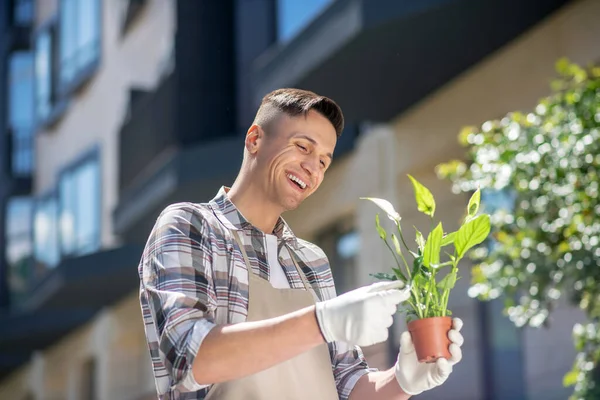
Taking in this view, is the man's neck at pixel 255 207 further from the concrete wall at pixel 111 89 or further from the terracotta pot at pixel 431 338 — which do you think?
the concrete wall at pixel 111 89

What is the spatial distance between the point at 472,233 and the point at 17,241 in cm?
1630

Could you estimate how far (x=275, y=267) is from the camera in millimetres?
2420

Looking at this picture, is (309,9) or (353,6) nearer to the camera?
(353,6)

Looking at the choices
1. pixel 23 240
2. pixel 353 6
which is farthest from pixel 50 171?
pixel 353 6

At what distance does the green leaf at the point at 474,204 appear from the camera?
2.31 m

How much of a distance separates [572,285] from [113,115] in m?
→ 9.50

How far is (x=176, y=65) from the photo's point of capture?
936 cm

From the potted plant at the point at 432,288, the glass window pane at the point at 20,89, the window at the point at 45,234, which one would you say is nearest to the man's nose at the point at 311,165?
the potted plant at the point at 432,288

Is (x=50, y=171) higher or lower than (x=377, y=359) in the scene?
higher

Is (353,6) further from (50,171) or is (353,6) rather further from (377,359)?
(50,171)

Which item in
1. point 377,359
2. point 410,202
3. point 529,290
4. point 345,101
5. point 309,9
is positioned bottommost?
point 377,359

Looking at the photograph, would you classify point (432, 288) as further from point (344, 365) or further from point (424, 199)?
point (344, 365)

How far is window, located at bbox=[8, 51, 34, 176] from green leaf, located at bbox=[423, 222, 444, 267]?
1568 cm

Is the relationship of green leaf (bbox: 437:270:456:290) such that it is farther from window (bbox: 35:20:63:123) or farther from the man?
window (bbox: 35:20:63:123)
